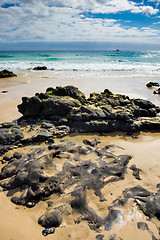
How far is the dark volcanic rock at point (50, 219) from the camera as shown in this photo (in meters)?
2.73

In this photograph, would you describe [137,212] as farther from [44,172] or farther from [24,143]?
[24,143]

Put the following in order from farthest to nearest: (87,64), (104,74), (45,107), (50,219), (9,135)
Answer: (87,64)
(104,74)
(45,107)
(9,135)
(50,219)

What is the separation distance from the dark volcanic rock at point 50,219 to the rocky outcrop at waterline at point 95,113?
361cm

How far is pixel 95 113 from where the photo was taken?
21.5 ft

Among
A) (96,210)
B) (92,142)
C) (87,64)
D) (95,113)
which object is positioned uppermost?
(87,64)

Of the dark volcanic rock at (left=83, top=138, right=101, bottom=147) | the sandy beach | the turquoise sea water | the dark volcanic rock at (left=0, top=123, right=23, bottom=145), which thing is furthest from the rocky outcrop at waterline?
the turquoise sea water

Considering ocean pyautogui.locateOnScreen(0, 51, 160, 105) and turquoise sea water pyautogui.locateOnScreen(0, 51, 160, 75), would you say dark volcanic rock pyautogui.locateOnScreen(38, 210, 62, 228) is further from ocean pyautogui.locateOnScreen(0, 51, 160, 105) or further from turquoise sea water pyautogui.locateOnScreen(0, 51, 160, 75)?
turquoise sea water pyautogui.locateOnScreen(0, 51, 160, 75)

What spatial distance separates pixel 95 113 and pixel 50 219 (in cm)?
442

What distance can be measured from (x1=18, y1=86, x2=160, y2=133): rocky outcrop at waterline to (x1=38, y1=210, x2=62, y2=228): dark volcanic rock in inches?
142

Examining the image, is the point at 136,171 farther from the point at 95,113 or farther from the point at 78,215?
the point at 95,113

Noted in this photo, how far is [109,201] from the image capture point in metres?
3.22

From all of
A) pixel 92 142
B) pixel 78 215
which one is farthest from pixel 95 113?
pixel 78 215

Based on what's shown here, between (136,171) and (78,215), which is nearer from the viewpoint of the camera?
(78,215)

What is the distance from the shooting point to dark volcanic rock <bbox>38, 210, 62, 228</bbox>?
2.73m
